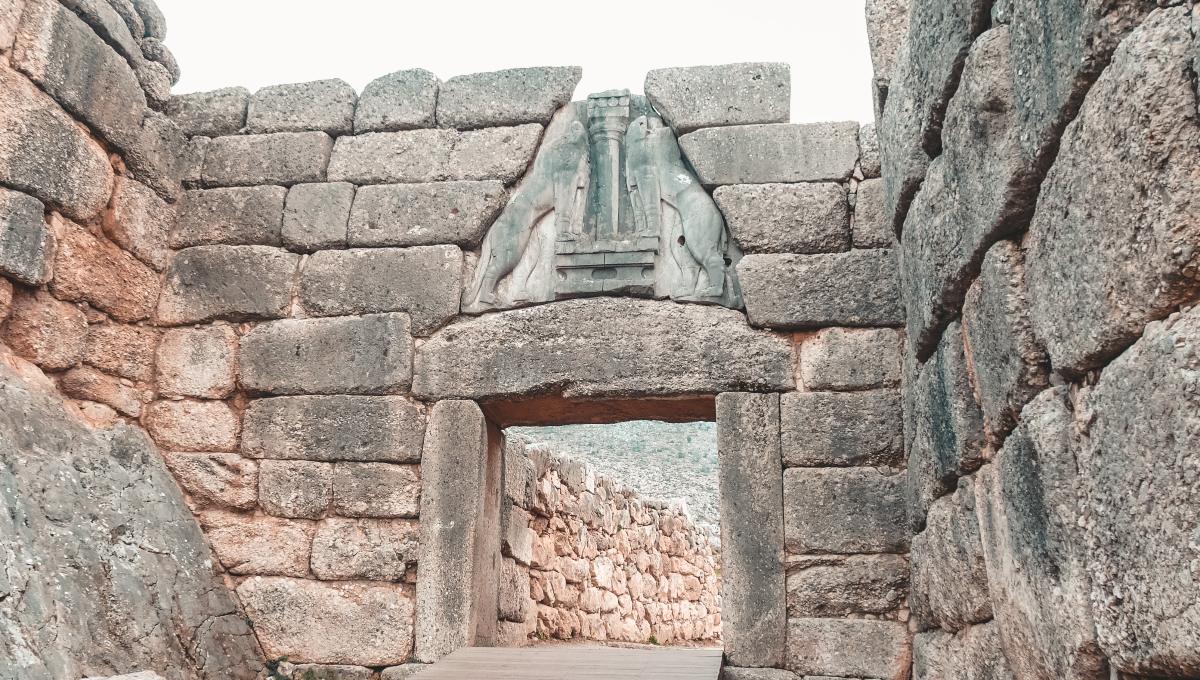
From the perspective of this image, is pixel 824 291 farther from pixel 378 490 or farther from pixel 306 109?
pixel 306 109

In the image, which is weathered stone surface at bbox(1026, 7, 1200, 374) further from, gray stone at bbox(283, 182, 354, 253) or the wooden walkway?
gray stone at bbox(283, 182, 354, 253)

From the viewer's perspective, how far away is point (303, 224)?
201 inches

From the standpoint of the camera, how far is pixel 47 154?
4.30 metres

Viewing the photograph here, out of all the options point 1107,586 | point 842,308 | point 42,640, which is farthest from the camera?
point 842,308

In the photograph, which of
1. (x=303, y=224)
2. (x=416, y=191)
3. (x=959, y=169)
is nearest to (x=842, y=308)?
(x=959, y=169)

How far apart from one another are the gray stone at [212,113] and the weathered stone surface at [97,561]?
5.49 feet

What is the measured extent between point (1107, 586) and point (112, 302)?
14.4ft

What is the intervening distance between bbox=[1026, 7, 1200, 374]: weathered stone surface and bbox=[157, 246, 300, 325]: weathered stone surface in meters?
3.88

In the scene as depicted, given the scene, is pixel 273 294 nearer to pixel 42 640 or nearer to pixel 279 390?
pixel 279 390

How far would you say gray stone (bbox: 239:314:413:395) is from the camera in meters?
4.82

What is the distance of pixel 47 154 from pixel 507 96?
2.12 meters

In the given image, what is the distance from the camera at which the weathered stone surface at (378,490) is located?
464 centimetres

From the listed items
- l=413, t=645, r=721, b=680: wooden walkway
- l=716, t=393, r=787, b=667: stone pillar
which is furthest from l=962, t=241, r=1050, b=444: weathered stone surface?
l=716, t=393, r=787, b=667: stone pillar

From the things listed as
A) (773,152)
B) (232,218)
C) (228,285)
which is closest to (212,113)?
(232,218)
